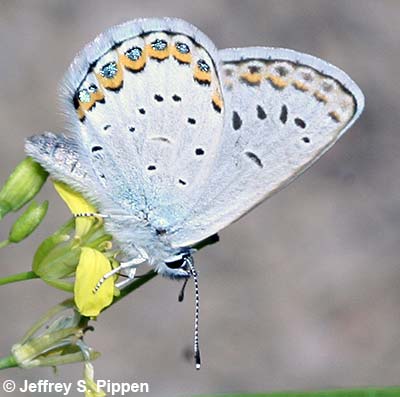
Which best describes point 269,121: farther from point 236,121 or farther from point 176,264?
point 176,264

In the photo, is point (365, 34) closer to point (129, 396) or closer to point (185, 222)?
point (129, 396)

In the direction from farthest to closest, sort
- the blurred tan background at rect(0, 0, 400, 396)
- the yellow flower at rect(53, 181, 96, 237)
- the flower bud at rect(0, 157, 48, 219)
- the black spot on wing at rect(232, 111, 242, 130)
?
the blurred tan background at rect(0, 0, 400, 396), the black spot on wing at rect(232, 111, 242, 130), the yellow flower at rect(53, 181, 96, 237), the flower bud at rect(0, 157, 48, 219)

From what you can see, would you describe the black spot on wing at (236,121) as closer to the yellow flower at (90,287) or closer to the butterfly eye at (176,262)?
the butterfly eye at (176,262)

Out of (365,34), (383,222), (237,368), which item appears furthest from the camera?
(365,34)

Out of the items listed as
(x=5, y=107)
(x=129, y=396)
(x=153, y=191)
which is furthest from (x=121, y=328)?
(x=153, y=191)

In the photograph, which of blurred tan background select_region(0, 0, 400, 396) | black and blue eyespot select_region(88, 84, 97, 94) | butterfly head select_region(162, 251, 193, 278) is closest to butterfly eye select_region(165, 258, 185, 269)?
butterfly head select_region(162, 251, 193, 278)

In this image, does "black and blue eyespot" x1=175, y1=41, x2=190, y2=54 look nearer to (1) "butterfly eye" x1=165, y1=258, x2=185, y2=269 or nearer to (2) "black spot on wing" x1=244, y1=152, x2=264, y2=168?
(2) "black spot on wing" x1=244, y1=152, x2=264, y2=168
